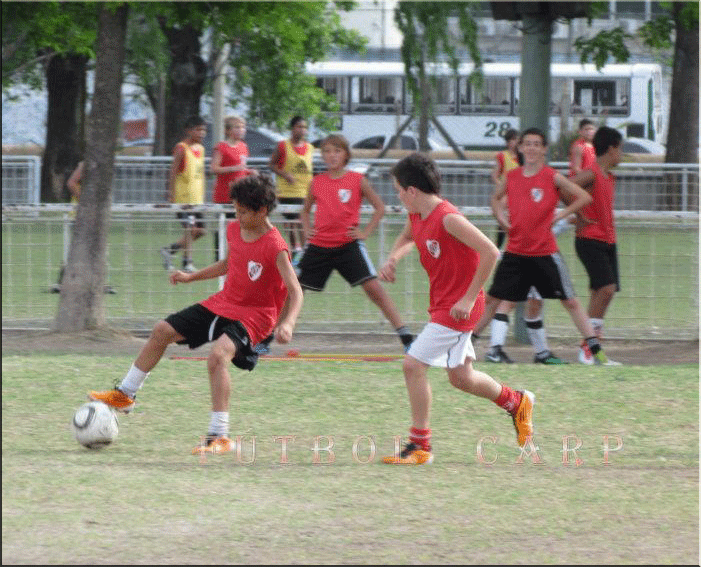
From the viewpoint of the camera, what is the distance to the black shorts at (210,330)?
745 cm

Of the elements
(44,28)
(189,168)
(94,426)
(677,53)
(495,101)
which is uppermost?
(677,53)

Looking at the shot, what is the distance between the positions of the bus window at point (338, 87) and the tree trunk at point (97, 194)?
32.8 m

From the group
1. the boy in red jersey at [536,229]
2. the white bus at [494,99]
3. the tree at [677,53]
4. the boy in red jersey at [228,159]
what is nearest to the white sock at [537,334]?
the boy in red jersey at [536,229]

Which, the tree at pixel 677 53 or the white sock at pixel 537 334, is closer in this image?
the white sock at pixel 537 334

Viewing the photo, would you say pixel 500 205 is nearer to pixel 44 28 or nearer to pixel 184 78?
pixel 44 28

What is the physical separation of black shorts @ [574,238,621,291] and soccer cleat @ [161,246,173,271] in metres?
4.06

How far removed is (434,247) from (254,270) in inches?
38.2

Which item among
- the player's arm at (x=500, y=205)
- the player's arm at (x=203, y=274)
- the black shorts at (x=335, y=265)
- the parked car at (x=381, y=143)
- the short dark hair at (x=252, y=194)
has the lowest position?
the black shorts at (x=335, y=265)

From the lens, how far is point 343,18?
3797 centimetres

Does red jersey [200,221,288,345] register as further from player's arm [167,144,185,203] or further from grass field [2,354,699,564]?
player's arm [167,144,185,203]

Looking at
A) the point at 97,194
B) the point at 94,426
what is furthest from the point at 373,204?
the point at 94,426

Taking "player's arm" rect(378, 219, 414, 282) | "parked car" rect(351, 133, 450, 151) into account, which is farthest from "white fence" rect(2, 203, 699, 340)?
"parked car" rect(351, 133, 450, 151)

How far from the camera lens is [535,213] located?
10453mm

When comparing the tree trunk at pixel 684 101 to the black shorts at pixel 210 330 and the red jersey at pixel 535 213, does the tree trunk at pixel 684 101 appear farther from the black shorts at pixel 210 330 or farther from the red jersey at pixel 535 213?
the black shorts at pixel 210 330
